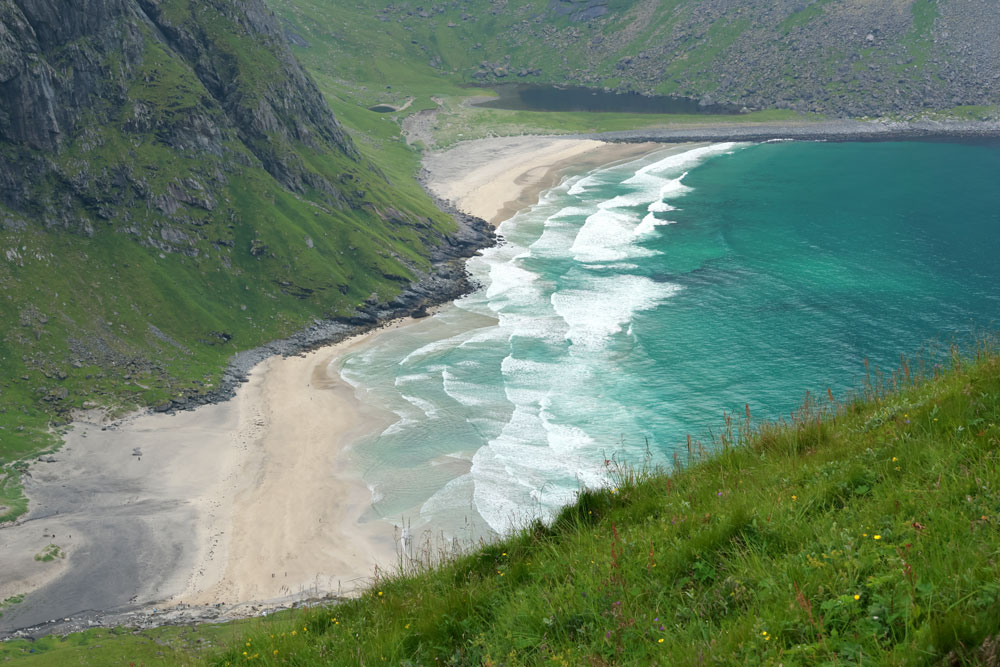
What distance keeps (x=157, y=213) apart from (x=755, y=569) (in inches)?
2995

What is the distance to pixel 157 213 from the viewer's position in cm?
7300

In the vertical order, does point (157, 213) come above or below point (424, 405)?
above

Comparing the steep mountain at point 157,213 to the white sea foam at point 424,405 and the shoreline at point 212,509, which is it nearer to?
the shoreline at point 212,509

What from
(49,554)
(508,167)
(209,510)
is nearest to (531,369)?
(209,510)

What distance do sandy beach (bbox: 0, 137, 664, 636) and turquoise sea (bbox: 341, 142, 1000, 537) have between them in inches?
125

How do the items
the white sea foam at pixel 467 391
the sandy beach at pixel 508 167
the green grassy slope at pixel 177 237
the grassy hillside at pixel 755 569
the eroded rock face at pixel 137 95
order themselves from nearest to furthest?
1. the grassy hillside at pixel 755 569
2. the white sea foam at pixel 467 391
3. the green grassy slope at pixel 177 237
4. the eroded rock face at pixel 137 95
5. the sandy beach at pixel 508 167

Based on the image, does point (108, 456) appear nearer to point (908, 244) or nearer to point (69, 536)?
point (69, 536)

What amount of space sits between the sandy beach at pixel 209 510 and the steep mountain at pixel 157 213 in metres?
4.70

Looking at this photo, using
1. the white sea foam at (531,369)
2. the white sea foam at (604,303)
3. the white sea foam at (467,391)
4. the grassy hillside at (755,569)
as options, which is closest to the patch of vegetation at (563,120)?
the white sea foam at (531,369)

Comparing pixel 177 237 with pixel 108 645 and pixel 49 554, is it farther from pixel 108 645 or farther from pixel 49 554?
pixel 108 645

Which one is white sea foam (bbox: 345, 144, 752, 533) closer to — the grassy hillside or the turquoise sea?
the turquoise sea

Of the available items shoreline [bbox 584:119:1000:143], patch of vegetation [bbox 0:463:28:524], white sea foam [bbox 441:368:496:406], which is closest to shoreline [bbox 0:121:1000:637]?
patch of vegetation [bbox 0:463:28:524]

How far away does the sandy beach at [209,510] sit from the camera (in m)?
38.8

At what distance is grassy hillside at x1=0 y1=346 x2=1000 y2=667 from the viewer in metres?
6.44
